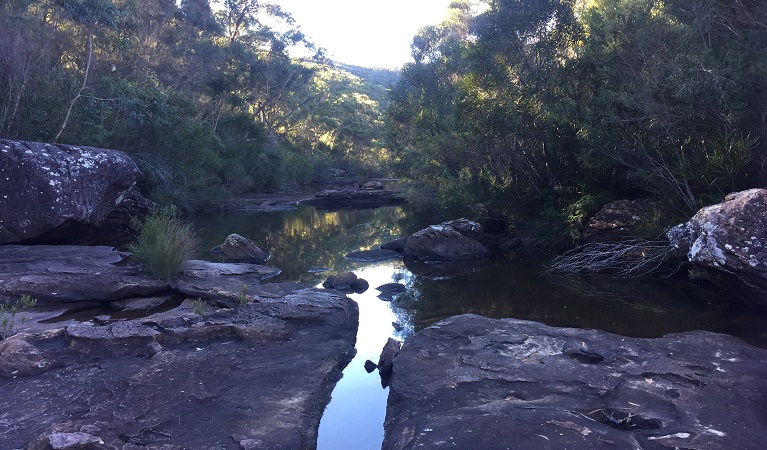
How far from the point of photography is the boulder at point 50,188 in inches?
419

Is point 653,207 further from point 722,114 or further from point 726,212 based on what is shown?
point 726,212

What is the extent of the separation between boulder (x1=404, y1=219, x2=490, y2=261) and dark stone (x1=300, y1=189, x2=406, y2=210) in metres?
16.4

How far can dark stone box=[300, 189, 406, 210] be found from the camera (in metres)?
31.2

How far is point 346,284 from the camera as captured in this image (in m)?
10.8

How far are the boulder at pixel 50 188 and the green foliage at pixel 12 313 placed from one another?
3367mm

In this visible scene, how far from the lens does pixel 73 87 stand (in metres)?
16.8

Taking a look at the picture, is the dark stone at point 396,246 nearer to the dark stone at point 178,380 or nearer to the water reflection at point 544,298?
the water reflection at point 544,298

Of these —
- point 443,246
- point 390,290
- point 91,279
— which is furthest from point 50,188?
point 443,246

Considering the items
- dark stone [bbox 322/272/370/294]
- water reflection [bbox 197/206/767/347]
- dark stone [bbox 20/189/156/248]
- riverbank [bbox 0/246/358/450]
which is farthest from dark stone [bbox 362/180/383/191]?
riverbank [bbox 0/246/358/450]

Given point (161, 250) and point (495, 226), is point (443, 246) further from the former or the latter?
point (161, 250)

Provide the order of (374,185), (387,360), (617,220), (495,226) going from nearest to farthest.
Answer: (387,360) < (617,220) < (495,226) < (374,185)

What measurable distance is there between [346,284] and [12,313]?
17.8 ft

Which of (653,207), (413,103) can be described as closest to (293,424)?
(653,207)

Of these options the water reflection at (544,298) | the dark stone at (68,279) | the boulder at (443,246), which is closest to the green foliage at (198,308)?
the dark stone at (68,279)
